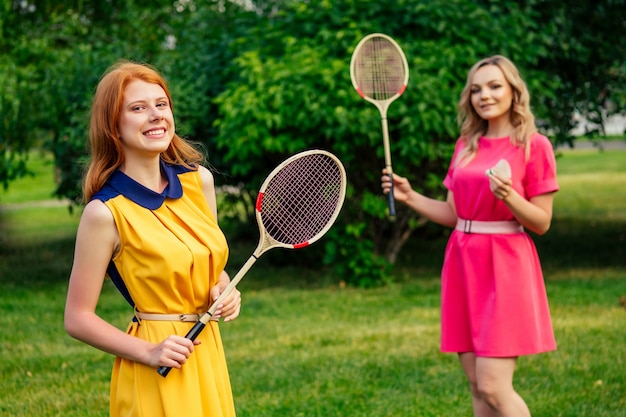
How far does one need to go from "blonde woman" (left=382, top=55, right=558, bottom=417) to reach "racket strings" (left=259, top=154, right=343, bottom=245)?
1040 millimetres

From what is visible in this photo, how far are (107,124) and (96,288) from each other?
20.8 inches

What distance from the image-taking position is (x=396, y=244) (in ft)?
32.5

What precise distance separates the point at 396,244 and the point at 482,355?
5.70m

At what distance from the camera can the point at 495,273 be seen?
14.0ft

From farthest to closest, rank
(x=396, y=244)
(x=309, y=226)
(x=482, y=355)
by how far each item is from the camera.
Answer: (x=396, y=244), (x=482, y=355), (x=309, y=226)

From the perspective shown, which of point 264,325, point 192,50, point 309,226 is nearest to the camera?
point 309,226

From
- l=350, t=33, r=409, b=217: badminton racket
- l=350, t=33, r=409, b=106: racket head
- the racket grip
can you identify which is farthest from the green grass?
the racket grip

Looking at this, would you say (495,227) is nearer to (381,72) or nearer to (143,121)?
(381,72)

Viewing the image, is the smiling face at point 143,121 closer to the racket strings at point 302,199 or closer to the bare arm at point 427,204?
the racket strings at point 302,199

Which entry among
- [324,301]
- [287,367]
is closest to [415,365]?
[287,367]

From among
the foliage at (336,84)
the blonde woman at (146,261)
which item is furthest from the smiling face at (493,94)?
the foliage at (336,84)

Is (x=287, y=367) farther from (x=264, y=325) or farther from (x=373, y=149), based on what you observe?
(x=373, y=149)

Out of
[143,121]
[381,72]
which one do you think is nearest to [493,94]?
[381,72]

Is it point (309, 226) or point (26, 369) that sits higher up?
point (309, 226)
